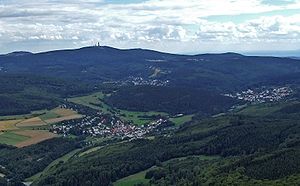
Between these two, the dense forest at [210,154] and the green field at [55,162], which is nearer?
the dense forest at [210,154]

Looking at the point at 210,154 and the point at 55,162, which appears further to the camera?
the point at 55,162

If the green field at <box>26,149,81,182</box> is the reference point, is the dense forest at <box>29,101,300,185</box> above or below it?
above

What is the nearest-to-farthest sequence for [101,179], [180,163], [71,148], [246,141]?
[101,179] → [180,163] → [246,141] → [71,148]

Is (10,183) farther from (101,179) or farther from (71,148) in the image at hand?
(71,148)

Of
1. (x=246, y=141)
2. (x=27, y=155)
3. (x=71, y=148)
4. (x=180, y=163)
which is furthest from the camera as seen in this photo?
(x=71, y=148)

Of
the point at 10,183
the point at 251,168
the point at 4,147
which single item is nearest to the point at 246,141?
the point at 251,168

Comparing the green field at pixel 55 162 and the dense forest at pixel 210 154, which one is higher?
the dense forest at pixel 210 154

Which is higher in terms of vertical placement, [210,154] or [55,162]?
[210,154]

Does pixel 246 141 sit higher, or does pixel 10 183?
pixel 246 141

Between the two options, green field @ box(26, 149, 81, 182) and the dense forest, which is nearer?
the dense forest

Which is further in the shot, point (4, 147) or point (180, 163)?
point (4, 147)
